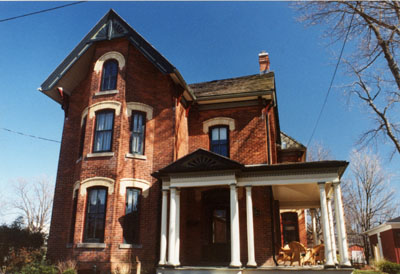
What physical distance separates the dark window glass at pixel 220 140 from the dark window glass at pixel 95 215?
5.05 metres

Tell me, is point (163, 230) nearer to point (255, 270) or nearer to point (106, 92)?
point (255, 270)

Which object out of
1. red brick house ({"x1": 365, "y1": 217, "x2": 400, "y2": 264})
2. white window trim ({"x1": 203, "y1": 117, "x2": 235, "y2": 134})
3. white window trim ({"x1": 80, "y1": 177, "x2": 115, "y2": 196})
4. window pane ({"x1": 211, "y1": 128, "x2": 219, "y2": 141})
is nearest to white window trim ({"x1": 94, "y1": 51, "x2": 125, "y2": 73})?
white window trim ({"x1": 203, "y1": 117, "x2": 235, "y2": 134})

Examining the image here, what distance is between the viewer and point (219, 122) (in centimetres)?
1502

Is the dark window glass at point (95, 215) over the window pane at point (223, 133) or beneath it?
beneath

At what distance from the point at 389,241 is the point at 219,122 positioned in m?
16.6

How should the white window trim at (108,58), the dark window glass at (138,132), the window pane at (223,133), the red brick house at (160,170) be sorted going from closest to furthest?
1. the red brick house at (160,170)
2. the dark window glass at (138,132)
3. the white window trim at (108,58)
4. the window pane at (223,133)

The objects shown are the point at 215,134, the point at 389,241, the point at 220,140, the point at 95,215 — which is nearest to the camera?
the point at 95,215

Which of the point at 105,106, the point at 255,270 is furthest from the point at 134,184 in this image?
the point at 255,270

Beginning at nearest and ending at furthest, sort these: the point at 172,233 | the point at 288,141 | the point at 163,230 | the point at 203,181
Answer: the point at 172,233
the point at 163,230
the point at 203,181
the point at 288,141

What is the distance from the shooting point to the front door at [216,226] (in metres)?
13.2

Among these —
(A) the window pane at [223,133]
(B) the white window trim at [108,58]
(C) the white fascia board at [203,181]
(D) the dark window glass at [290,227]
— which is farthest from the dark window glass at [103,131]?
(D) the dark window glass at [290,227]

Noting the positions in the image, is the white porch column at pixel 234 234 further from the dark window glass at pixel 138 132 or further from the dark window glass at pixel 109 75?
the dark window glass at pixel 109 75

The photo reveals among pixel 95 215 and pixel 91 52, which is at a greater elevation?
pixel 91 52

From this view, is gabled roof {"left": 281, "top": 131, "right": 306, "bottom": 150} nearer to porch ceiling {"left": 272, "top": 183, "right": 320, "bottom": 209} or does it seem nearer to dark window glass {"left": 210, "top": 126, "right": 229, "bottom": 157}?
porch ceiling {"left": 272, "top": 183, "right": 320, "bottom": 209}
